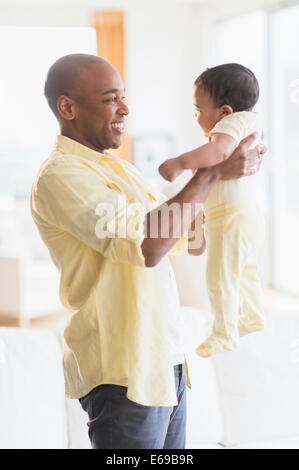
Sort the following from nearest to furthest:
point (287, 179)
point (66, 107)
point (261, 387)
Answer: point (66, 107) < point (261, 387) < point (287, 179)

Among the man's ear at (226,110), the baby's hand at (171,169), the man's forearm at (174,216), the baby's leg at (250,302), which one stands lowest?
the baby's leg at (250,302)

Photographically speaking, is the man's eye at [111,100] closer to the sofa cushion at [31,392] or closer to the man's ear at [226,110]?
the man's ear at [226,110]

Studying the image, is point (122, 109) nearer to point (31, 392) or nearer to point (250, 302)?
point (250, 302)

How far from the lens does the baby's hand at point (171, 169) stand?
1.77ft

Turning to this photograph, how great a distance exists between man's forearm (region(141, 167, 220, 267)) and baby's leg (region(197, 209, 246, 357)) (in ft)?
0.10

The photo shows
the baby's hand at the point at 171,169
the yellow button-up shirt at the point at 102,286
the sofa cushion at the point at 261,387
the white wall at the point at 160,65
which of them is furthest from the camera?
the white wall at the point at 160,65

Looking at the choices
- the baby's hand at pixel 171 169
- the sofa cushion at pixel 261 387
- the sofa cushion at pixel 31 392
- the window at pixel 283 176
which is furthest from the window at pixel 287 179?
the baby's hand at pixel 171 169

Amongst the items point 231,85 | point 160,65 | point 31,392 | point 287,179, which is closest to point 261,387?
point 31,392

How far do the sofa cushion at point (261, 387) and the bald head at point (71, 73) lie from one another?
3.04ft

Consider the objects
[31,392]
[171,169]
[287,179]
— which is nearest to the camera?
[171,169]

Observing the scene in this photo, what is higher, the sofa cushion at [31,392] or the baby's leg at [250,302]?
the baby's leg at [250,302]

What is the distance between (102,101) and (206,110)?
11 centimetres

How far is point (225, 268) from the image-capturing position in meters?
0.61

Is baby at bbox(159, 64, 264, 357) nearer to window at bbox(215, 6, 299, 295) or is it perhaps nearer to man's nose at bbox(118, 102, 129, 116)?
man's nose at bbox(118, 102, 129, 116)
